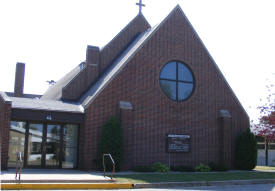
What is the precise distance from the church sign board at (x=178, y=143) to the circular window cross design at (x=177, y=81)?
225cm

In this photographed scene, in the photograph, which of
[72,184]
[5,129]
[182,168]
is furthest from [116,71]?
[72,184]

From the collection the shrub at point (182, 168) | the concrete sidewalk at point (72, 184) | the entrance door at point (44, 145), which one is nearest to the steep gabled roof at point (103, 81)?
the entrance door at point (44, 145)

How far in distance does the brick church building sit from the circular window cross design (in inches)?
2.3

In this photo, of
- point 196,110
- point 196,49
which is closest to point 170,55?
point 196,49

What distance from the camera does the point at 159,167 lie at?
19.2 m

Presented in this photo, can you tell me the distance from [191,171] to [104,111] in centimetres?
606

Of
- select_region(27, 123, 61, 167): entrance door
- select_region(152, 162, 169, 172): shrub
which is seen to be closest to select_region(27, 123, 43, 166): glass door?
select_region(27, 123, 61, 167): entrance door

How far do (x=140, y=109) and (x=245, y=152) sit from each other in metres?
7.37

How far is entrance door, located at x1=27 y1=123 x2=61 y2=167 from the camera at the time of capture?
17.9 m

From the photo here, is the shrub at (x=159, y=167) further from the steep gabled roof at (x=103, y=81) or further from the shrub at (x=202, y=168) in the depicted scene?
the steep gabled roof at (x=103, y=81)

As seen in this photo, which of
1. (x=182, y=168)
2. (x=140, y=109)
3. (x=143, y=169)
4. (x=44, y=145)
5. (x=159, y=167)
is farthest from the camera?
(x=182, y=168)

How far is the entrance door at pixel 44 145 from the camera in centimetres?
1792

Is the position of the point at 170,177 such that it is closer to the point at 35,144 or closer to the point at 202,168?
the point at 202,168

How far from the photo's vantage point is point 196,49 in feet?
73.6
